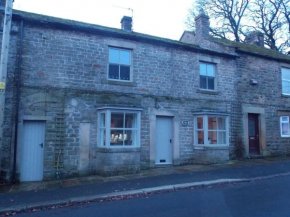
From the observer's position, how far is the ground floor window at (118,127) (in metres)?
9.84

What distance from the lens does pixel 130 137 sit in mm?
10461

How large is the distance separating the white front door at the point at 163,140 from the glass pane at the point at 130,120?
1.34m

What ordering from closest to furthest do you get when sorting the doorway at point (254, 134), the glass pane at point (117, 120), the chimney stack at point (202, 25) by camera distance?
the glass pane at point (117, 120) < the doorway at point (254, 134) < the chimney stack at point (202, 25)

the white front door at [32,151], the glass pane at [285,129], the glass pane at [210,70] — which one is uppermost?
the glass pane at [210,70]

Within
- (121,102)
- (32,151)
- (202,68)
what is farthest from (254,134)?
(32,151)

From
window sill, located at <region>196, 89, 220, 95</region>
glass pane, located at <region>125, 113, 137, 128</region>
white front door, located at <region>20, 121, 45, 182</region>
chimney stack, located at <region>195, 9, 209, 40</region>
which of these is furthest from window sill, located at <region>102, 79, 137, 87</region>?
chimney stack, located at <region>195, 9, 209, 40</region>

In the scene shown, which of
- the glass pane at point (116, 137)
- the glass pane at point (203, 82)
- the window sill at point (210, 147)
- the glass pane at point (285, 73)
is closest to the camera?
the glass pane at point (116, 137)

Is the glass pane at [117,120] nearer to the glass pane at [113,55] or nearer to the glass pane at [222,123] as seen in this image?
the glass pane at [113,55]

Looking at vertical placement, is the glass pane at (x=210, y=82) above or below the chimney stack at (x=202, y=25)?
below

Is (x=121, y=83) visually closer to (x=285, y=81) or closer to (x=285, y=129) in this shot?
(x=285, y=129)

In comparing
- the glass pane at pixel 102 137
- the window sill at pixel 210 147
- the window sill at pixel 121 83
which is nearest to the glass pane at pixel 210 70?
the window sill at pixel 210 147

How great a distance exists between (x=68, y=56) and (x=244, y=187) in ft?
26.6

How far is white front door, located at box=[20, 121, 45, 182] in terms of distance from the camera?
8.95 metres

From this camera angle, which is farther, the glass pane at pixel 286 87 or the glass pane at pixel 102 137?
the glass pane at pixel 286 87
